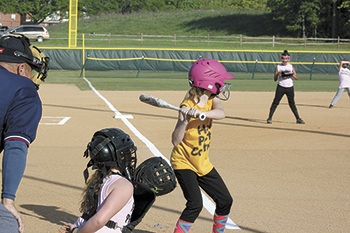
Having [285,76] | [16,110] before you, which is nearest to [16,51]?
[16,110]

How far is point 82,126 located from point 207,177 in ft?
27.9

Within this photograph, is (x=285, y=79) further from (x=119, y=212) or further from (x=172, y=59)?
(x=172, y=59)

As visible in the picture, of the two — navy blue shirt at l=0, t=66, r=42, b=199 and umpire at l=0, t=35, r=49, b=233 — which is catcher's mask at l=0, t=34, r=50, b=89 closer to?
umpire at l=0, t=35, r=49, b=233

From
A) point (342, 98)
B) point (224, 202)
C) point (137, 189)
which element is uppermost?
point (137, 189)

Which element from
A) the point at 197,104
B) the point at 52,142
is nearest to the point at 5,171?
the point at 197,104

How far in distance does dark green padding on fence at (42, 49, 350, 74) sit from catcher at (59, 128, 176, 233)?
2996 cm

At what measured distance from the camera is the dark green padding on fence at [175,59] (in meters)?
34.1

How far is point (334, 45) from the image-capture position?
59312 millimetres

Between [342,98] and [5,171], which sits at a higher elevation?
[5,171]

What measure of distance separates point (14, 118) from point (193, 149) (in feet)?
6.52

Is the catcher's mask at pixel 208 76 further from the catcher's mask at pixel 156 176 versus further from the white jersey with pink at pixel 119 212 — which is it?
the white jersey with pink at pixel 119 212

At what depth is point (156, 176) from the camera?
3.46m

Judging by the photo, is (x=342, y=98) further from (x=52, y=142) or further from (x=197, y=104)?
(x=197, y=104)

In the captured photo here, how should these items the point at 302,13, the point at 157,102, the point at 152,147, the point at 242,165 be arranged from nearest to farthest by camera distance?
the point at 157,102
the point at 242,165
the point at 152,147
the point at 302,13
